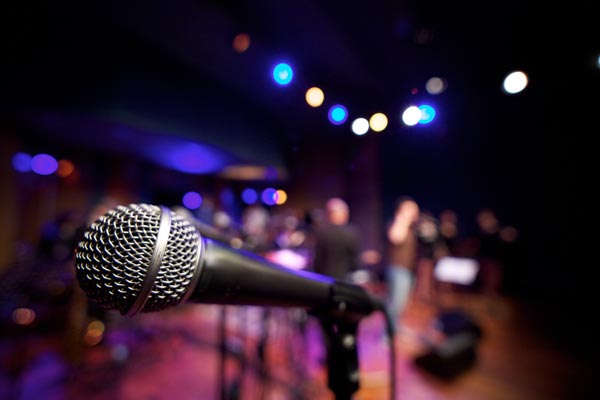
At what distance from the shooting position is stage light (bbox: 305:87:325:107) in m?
1.09

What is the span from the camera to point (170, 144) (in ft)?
16.0

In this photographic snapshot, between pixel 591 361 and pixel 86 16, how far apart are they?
7.45 m

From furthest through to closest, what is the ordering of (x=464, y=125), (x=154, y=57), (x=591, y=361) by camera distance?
(x=464, y=125) < (x=154, y=57) < (x=591, y=361)

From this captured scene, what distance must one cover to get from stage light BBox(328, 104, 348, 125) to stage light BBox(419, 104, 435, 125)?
0.28 metres

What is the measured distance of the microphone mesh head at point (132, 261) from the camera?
39cm

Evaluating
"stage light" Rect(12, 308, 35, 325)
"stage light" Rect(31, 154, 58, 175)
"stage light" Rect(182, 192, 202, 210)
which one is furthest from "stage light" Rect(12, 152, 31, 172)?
"stage light" Rect(182, 192, 202, 210)

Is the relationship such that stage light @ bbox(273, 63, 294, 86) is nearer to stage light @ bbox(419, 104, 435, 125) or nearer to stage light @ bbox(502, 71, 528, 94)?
stage light @ bbox(419, 104, 435, 125)

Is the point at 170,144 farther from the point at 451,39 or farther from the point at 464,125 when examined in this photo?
the point at 464,125

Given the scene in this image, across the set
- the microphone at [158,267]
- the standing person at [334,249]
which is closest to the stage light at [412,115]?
the microphone at [158,267]

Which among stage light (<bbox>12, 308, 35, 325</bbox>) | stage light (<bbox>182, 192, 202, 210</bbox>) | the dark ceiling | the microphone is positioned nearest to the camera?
the microphone

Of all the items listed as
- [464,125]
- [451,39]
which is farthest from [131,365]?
[464,125]

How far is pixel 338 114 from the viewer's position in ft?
3.47

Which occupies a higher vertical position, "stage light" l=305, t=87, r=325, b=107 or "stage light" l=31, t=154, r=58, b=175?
"stage light" l=31, t=154, r=58, b=175

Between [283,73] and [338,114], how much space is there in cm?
29
